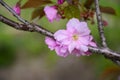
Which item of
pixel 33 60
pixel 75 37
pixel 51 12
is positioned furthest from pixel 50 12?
pixel 33 60

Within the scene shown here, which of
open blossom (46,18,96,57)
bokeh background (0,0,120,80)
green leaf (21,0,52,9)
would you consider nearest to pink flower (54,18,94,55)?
open blossom (46,18,96,57)

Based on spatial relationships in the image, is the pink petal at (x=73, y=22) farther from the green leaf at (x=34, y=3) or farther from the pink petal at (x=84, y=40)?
the green leaf at (x=34, y=3)

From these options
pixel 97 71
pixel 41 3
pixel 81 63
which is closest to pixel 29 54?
pixel 81 63

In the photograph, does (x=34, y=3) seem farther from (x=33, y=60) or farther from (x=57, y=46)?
(x=33, y=60)

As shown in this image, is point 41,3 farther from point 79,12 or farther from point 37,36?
point 37,36

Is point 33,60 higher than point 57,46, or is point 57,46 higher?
point 33,60

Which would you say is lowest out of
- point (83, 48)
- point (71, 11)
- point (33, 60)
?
point (83, 48)
